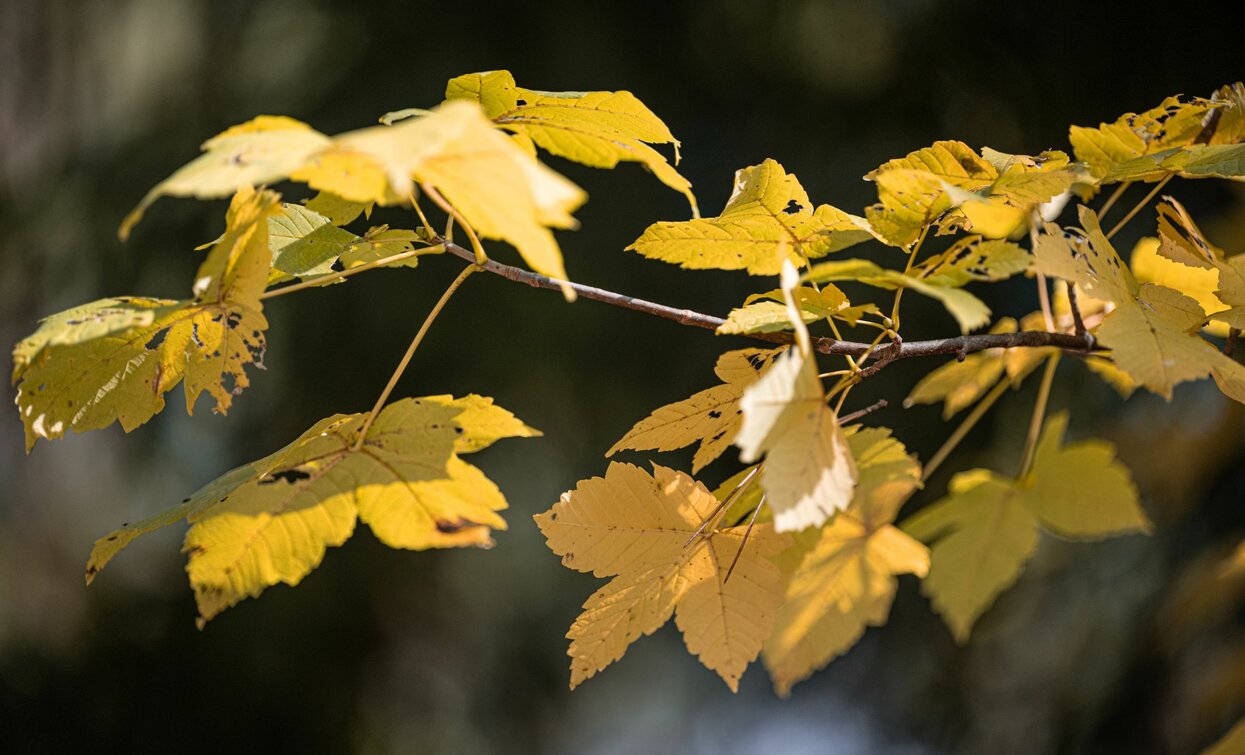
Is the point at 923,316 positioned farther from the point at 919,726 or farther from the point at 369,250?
the point at 369,250

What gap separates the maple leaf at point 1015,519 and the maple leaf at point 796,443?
0.14 feet

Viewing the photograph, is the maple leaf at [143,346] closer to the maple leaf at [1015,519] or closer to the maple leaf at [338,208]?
the maple leaf at [338,208]

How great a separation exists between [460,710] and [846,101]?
1.61 meters

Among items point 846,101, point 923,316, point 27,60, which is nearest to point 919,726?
point 923,316

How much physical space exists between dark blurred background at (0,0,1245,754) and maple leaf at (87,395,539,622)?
1487 millimetres

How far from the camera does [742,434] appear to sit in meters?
0.31

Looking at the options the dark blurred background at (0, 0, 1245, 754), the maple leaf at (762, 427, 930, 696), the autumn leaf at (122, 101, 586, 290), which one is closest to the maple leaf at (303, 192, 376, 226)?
the autumn leaf at (122, 101, 586, 290)

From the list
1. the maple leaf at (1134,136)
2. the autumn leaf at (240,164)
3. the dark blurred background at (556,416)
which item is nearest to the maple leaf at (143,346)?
the autumn leaf at (240,164)

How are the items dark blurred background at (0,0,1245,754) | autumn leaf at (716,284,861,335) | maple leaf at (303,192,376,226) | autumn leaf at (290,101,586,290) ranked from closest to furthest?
autumn leaf at (290,101,586,290) < autumn leaf at (716,284,861,335) < maple leaf at (303,192,376,226) < dark blurred background at (0,0,1245,754)

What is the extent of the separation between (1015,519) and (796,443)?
84 millimetres

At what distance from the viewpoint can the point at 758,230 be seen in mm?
491

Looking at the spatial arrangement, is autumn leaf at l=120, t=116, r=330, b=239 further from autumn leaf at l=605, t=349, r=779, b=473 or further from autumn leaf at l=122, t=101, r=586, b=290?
autumn leaf at l=605, t=349, r=779, b=473

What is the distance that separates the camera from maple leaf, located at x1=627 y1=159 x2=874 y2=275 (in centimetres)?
48

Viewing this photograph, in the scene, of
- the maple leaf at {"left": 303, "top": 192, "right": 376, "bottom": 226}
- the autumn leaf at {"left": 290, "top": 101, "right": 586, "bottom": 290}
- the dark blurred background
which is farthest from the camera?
the dark blurred background
